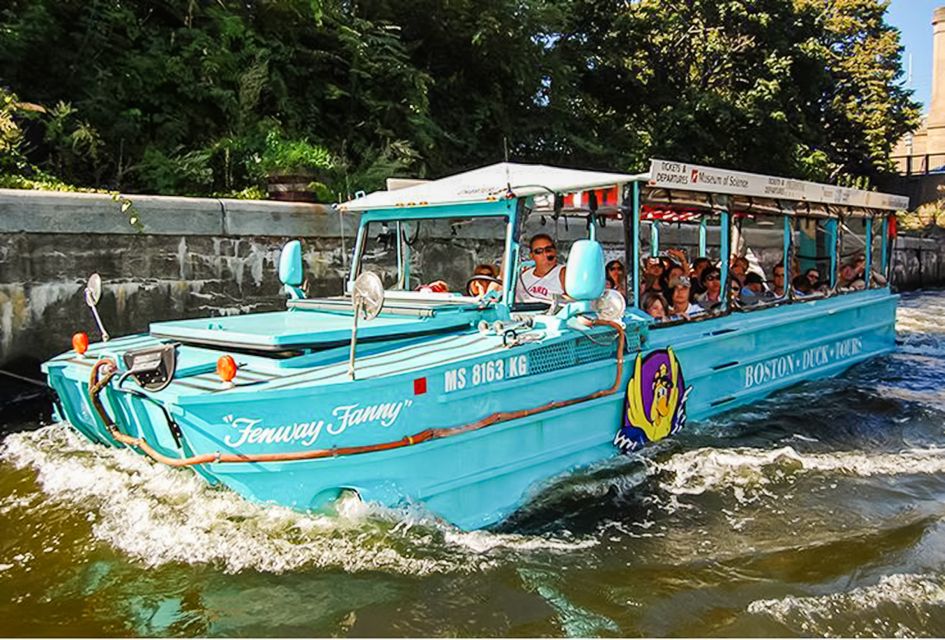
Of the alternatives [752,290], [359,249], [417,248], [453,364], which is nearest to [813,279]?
[752,290]

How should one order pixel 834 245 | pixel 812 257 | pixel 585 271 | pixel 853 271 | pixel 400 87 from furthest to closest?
pixel 400 87
pixel 812 257
pixel 853 271
pixel 834 245
pixel 585 271

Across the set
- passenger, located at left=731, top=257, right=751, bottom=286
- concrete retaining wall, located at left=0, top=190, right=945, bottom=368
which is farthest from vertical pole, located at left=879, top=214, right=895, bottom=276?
concrete retaining wall, located at left=0, top=190, right=945, bottom=368

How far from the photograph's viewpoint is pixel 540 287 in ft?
15.9

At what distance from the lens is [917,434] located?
5.92 meters

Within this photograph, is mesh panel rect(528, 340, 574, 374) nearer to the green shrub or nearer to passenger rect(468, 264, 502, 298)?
passenger rect(468, 264, 502, 298)

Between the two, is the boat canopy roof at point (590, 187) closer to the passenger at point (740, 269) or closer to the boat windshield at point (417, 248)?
the boat windshield at point (417, 248)

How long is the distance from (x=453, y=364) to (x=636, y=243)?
1795mm

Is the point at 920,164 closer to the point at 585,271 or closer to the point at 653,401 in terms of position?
the point at 653,401

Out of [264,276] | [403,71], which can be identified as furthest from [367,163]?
[264,276]

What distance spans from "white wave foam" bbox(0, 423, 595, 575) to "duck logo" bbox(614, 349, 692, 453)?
107 cm

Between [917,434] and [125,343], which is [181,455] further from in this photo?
[917,434]

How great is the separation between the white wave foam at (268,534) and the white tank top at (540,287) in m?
1.58

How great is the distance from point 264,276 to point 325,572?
4707mm

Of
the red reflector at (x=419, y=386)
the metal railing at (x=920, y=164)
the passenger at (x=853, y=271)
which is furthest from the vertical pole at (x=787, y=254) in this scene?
the metal railing at (x=920, y=164)
